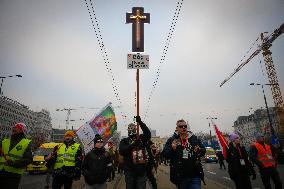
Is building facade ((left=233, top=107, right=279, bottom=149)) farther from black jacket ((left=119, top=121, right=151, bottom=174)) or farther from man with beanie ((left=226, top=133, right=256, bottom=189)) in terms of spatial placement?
black jacket ((left=119, top=121, right=151, bottom=174))

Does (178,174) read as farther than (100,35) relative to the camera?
No

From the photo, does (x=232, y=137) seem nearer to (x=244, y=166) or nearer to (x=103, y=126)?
(x=244, y=166)

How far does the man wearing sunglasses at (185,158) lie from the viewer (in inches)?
A: 188

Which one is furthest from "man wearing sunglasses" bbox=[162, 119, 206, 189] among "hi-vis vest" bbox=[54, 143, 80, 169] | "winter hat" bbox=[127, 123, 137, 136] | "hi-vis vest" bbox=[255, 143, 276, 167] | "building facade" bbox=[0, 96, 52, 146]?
"building facade" bbox=[0, 96, 52, 146]

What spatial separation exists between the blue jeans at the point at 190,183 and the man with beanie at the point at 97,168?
1633 millimetres

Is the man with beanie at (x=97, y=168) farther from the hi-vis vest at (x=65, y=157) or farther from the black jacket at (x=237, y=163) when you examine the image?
the black jacket at (x=237, y=163)

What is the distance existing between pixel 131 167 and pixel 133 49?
10.6ft

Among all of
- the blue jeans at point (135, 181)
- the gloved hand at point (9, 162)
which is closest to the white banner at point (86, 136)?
the blue jeans at point (135, 181)

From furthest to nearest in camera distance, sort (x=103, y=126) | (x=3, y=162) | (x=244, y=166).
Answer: (x=103, y=126) < (x=244, y=166) < (x=3, y=162)

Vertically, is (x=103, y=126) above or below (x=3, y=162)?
above

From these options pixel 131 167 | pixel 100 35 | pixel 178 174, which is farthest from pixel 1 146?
pixel 100 35

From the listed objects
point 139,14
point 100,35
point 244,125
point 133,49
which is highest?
point 244,125

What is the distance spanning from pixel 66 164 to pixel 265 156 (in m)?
5.63

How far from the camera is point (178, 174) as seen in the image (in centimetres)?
487
